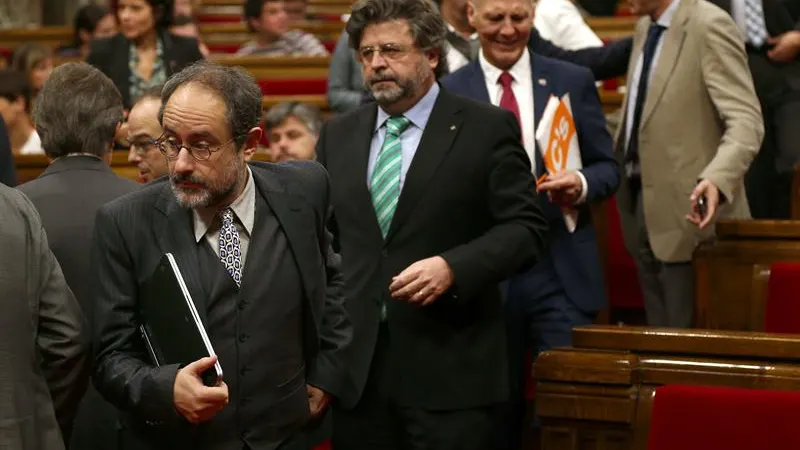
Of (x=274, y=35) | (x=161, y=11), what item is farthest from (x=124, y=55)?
(x=274, y=35)

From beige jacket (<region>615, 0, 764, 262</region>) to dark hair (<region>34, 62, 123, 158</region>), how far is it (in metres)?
1.87

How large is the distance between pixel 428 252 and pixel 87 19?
18.5 feet

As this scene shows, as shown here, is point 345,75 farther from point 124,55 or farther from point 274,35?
point 274,35

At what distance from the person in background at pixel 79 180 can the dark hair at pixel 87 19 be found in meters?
5.27

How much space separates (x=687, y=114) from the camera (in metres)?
4.67

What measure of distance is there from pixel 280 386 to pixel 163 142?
20.3 inches

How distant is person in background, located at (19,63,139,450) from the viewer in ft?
11.2

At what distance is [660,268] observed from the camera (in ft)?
15.8

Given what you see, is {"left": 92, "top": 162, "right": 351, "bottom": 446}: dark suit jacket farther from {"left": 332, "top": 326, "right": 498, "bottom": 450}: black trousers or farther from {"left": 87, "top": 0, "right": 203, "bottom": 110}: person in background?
{"left": 87, "top": 0, "right": 203, "bottom": 110}: person in background

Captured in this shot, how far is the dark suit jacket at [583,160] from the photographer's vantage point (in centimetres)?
419

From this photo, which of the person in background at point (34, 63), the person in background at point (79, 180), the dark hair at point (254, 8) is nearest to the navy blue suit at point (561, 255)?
the person in background at point (79, 180)

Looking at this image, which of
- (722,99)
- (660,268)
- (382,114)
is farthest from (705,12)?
(382,114)

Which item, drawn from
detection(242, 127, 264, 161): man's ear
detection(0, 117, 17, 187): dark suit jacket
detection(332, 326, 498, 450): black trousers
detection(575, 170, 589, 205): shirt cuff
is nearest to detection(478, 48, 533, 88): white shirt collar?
detection(575, 170, 589, 205): shirt cuff

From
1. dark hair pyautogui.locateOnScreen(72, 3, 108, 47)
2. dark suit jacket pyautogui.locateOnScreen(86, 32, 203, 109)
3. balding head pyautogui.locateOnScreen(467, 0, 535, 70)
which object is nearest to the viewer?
balding head pyautogui.locateOnScreen(467, 0, 535, 70)
